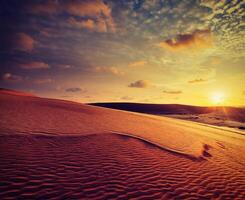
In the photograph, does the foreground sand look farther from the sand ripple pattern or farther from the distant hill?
the distant hill

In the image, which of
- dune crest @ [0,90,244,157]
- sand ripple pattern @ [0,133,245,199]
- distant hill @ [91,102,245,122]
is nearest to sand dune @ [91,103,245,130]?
distant hill @ [91,102,245,122]

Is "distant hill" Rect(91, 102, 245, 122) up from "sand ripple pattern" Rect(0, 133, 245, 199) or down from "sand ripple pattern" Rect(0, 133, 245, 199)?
up

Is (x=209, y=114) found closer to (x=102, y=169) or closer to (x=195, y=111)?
(x=195, y=111)

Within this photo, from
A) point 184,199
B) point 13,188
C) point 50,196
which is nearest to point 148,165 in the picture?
point 184,199

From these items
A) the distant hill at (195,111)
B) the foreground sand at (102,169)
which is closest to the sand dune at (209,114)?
the distant hill at (195,111)

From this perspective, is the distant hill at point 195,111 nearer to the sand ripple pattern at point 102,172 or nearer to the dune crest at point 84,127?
the dune crest at point 84,127

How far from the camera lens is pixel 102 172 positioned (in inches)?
277

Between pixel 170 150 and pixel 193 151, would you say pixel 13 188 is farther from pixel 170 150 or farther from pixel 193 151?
pixel 193 151

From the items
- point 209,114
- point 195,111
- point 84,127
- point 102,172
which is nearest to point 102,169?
point 102,172

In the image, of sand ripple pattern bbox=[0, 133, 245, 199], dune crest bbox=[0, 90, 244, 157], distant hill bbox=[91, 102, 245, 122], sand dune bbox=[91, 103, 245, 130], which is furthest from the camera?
distant hill bbox=[91, 102, 245, 122]

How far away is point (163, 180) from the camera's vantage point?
7164 millimetres

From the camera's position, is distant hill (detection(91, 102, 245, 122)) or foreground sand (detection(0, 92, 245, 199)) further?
distant hill (detection(91, 102, 245, 122))

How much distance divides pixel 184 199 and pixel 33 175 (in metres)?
5.47

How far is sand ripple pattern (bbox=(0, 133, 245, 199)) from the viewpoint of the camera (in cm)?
554
